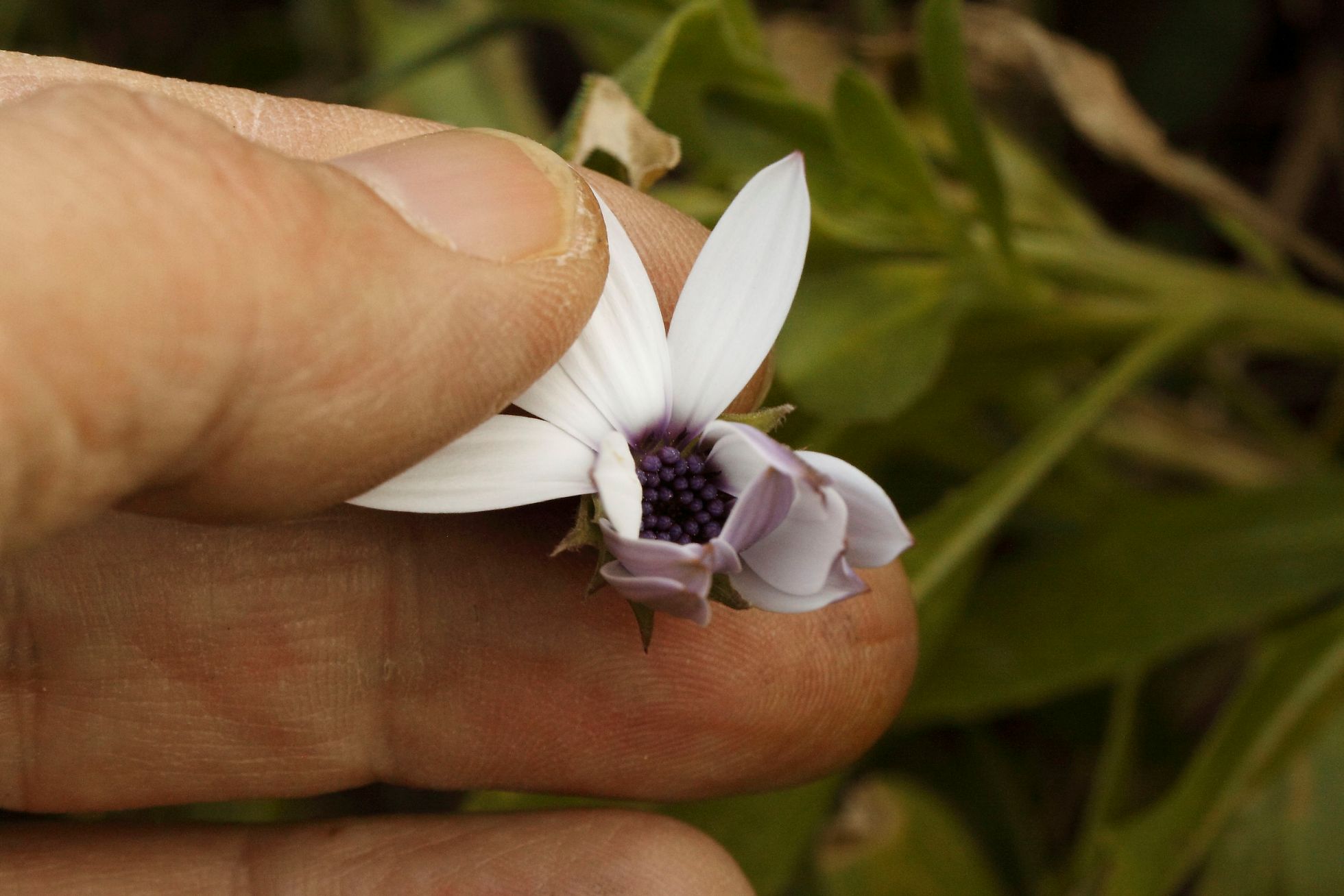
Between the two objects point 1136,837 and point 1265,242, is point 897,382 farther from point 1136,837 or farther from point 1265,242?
point 1265,242

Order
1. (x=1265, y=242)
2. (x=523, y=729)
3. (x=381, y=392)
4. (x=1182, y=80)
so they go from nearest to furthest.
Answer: (x=381, y=392) → (x=523, y=729) → (x=1265, y=242) → (x=1182, y=80)

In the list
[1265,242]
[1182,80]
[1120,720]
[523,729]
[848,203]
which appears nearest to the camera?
[523,729]

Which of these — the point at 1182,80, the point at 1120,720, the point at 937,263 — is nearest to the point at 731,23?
the point at 937,263

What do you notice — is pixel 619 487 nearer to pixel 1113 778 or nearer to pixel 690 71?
pixel 690 71

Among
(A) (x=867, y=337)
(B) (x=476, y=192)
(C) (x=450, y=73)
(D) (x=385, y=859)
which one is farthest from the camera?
(C) (x=450, y=73)

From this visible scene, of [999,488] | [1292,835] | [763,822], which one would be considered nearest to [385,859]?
[763,822]

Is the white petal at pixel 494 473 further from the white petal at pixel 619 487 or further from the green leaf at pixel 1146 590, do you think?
the green leaf at pixel 1146 590
